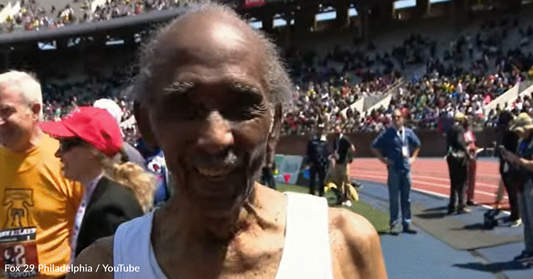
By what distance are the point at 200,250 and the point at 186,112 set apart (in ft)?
1.03

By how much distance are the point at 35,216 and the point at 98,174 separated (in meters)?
0.54

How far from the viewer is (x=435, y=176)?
695 inches

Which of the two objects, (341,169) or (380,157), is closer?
(380,157)

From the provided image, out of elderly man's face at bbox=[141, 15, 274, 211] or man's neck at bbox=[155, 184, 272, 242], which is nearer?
elderly man's face at bbox=[141, 15, 274, 211]

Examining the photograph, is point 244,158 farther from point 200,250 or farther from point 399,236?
point 399,236

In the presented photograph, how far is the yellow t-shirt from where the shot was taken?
11.1 ft

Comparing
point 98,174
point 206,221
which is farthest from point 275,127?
point 98,174

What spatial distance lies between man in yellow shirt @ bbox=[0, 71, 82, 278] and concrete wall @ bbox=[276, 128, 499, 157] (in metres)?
14.2

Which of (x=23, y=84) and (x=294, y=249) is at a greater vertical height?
(x=23, y=84)

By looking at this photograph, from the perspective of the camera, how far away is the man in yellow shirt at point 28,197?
339 cm

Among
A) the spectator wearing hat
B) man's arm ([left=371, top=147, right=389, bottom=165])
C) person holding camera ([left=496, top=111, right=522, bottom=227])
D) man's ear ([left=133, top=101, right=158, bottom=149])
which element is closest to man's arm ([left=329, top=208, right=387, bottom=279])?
man's ear ([left=133, top=101, right=158, bottom=149])

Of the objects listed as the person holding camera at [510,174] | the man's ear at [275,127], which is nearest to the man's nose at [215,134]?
the man's ear at [275,127]

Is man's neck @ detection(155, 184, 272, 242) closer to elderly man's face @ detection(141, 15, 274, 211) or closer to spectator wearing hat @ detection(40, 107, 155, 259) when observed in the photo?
elderly man's face @ detection(141, 15, 274, 211)

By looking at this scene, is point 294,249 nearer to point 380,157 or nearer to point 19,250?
point 19,250
